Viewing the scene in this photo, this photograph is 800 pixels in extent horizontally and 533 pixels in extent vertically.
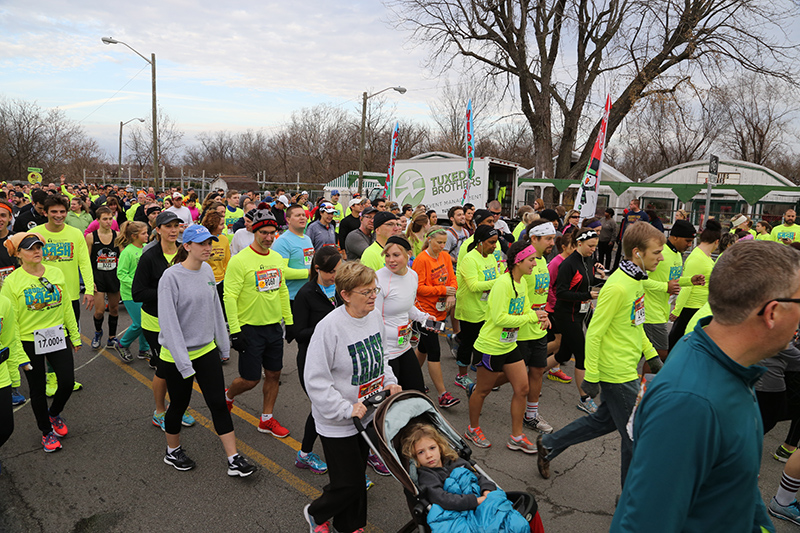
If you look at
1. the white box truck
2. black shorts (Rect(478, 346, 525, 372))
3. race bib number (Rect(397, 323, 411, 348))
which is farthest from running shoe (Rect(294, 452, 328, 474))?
the white box truck

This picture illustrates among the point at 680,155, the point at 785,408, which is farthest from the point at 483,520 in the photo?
the point at 680,155

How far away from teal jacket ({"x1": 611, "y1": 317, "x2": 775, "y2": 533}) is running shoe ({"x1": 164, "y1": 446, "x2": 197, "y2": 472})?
12.4 ft

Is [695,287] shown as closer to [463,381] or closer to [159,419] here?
[463,381]

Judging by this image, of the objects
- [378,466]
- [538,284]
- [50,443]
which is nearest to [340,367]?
[378,466]

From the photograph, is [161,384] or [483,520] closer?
[483,520]

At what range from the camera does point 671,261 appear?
6086 millimetres

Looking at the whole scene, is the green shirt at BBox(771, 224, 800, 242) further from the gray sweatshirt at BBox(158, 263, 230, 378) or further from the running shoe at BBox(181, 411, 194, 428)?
the running shoe at BBox(181, 411, 194, 428)

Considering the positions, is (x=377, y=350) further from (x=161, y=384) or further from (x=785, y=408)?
(x=785, y=408)

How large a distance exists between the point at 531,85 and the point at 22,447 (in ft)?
82.5

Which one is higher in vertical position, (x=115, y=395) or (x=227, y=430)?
(x=227, y=430)

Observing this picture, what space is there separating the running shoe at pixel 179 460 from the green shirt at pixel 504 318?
2.73 m

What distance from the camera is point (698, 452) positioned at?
4.76ft

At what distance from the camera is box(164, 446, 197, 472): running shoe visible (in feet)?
14.0

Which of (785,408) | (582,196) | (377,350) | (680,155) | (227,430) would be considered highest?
(680,155)
